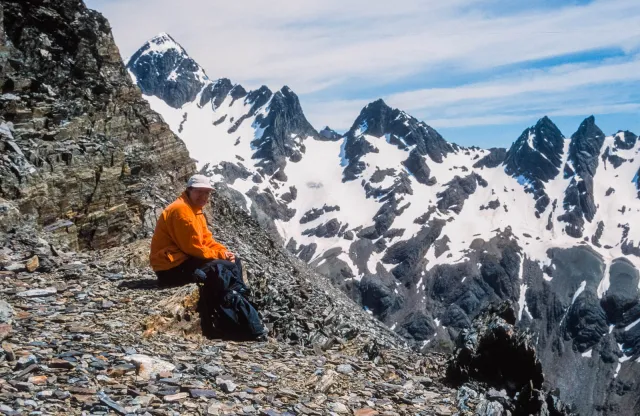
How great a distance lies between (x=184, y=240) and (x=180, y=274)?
122 cm

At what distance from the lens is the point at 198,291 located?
13.6 meters

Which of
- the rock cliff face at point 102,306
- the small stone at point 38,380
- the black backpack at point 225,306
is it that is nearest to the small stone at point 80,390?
the rock cliff face at point 102,306

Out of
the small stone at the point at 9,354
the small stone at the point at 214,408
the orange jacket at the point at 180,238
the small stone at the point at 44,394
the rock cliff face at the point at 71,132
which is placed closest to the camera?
the small stone at the point at 44,394

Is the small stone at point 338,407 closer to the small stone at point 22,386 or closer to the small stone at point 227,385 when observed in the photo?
the small stone at point 227,385

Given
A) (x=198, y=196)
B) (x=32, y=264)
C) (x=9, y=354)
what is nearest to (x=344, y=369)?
(x=198, y=196)

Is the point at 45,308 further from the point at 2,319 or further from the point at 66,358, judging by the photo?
the point at 66,358

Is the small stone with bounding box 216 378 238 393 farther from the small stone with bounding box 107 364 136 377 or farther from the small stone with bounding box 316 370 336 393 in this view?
the small stone with bounding box 316 370 336 393

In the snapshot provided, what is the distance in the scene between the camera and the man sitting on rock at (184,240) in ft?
42.9

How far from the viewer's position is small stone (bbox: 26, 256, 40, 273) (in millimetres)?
14116

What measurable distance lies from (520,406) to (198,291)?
8268 millimetres

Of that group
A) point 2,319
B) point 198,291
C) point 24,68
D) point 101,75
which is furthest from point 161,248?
point 101,75

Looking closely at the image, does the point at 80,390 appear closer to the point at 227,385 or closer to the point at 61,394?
the point at 61,394

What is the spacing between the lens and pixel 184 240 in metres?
13.2

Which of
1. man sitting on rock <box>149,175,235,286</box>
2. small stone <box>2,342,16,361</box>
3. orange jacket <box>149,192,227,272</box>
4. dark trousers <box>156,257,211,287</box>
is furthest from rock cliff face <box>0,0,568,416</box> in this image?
orange jacket <box>149,192,227,272</box>
